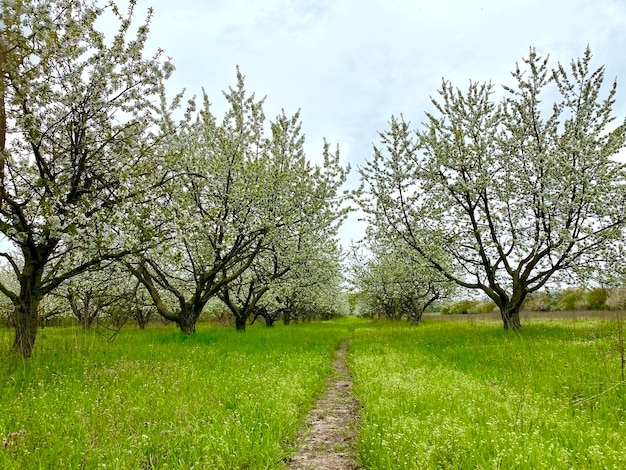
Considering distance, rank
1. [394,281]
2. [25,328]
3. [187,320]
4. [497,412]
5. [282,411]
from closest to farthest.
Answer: [497,412] → [282,411] → [25,328] → [187,320] → [394,281]

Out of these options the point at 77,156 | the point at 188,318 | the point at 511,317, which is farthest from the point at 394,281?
the point at 77,156

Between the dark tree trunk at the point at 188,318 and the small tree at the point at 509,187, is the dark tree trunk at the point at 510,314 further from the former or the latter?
the dark tree trunk at the point at 188,318

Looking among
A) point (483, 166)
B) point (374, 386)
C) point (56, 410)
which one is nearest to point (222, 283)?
point (374, 386)

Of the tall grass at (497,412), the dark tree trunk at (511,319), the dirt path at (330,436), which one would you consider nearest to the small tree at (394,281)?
the dark tree trunk at (511,319)

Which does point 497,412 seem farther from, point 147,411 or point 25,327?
point 25,327

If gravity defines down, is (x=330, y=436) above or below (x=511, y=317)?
below

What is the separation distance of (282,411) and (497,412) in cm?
357

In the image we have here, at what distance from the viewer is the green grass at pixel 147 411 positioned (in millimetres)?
4828

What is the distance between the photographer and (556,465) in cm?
429

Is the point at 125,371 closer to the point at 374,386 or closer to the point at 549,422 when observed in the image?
the point at 374,386

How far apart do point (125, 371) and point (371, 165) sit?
14337mm

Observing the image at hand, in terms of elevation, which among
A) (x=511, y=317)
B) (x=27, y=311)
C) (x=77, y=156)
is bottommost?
(x=511, y=317)

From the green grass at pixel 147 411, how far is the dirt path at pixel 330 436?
259 mm

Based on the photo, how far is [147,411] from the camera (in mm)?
6406
